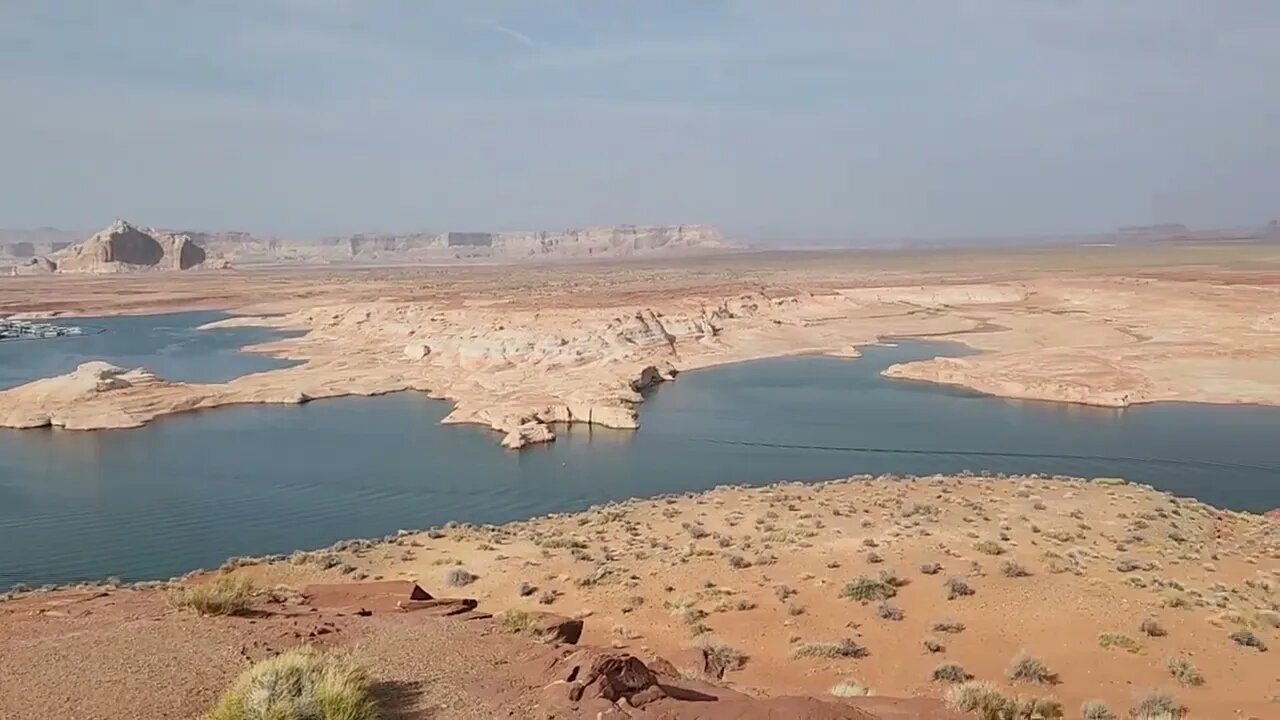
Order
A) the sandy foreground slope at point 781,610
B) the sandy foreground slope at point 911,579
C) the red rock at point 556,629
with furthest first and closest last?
the sandy foreground slope at point 911,579
the red rock at point 556,629
the sandy foreground slope at point 781,610

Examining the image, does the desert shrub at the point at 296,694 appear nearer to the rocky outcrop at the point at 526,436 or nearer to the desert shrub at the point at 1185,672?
the desert shrub at the point at 1185,672

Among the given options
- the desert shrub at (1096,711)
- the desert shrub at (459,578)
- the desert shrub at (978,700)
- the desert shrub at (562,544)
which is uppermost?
the desert shrub at (978,700)

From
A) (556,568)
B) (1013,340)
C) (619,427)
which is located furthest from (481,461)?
(1013,340)

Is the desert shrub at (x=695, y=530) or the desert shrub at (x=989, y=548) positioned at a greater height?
the desert shrub at (x=989, y=548)

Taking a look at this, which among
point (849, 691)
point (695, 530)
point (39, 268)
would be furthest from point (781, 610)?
point (39, 268)

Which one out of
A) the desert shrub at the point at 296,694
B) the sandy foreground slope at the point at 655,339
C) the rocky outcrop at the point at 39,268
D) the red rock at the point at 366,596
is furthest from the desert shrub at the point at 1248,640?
the rocky outcrop at the point at 39,268

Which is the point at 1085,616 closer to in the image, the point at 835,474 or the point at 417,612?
the point at 417,612
